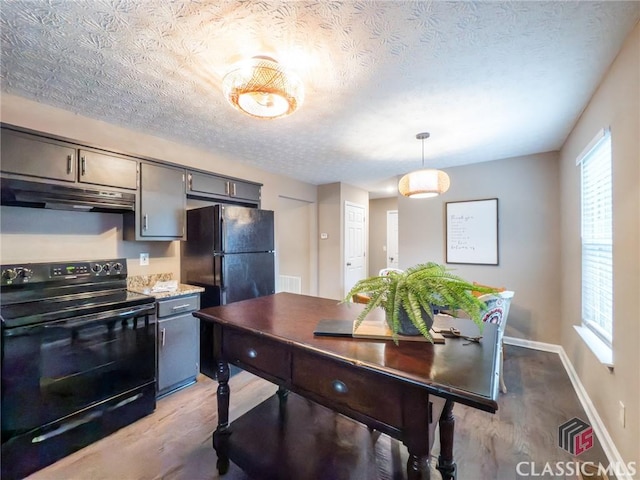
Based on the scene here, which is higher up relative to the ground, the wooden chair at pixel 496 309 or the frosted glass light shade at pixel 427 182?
the frosted glass light shade at pixel 427 182

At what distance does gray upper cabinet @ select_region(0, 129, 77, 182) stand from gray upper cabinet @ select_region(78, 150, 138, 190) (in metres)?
0.06

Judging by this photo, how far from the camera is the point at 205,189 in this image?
9.70 feet

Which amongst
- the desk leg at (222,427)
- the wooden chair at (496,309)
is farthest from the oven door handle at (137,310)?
the wooden chair at (496,309)

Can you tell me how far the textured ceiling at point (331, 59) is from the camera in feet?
4.33

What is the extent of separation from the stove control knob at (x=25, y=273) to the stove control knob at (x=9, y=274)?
0.02m

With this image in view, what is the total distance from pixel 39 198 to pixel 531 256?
4.94 metres

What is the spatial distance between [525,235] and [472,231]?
1.98 ft

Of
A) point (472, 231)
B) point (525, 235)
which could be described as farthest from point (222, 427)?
point (525, 235)

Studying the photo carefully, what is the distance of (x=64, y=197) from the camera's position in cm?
200

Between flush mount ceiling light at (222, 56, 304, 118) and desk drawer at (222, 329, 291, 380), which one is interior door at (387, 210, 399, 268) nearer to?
flush mount ceiling light at (222, 56, 304, 118)

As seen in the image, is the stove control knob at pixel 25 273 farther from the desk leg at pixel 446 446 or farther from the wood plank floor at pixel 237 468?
the desk leg at pixel 446 446

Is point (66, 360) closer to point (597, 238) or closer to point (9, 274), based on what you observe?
point (9, 274)

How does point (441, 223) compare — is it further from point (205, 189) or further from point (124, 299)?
point (124, 299)

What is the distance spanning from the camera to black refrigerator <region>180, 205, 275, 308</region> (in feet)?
8.95
